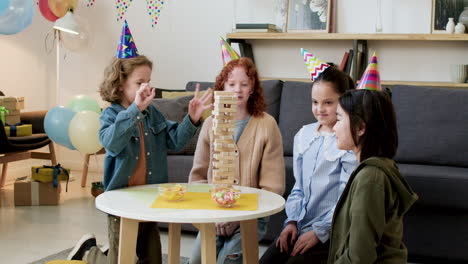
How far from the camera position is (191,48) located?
5.16 m

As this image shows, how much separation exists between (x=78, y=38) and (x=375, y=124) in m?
3.71

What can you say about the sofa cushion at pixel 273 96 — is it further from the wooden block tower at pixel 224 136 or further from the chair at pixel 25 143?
the wooden block tower at pixel 224 136

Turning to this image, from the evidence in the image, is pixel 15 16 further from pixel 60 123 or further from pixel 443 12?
pixel 443 12

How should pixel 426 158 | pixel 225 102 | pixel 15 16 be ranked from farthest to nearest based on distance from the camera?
pixel 15 16
pixel 426 158
pixel 225 102

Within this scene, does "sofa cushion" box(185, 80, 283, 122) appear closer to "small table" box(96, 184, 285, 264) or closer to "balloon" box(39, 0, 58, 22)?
"small table" box(96, 184, 285, 264)

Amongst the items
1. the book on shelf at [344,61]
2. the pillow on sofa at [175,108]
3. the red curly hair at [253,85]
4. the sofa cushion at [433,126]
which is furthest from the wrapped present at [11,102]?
the sofa cushion at [433,126]

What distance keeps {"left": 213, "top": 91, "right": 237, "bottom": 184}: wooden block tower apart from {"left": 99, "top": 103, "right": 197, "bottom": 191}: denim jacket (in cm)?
27

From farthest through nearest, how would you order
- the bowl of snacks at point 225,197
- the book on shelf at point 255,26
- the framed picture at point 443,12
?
the book on shelf at point 255,26, the framed picture at point 443,12, the bowl of snacks at point 225,197

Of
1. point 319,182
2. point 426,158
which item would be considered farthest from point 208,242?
point 426,158

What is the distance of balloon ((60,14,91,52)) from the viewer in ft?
16.5

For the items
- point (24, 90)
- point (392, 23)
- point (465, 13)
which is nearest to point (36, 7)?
point (24, 90)

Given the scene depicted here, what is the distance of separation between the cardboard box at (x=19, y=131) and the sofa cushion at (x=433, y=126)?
255 cm

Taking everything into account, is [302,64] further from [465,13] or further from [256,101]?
[256,101]

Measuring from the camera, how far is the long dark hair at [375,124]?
1762 mm
